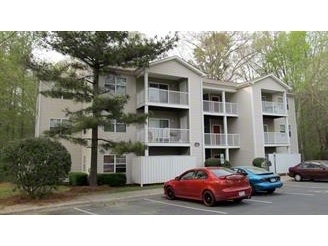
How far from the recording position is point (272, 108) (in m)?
27.8

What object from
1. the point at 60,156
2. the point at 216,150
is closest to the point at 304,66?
the point at 216,150

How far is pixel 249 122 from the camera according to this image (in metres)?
26.2

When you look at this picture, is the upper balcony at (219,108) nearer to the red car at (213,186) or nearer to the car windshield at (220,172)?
the red car at (213,186)

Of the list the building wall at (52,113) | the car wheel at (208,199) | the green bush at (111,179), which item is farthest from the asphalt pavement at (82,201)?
the building wall at (52,113)

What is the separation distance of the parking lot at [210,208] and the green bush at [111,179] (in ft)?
19.5

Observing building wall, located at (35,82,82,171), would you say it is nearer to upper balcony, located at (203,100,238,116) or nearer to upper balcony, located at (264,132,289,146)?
upper balcony, located at (203,100,238,116)

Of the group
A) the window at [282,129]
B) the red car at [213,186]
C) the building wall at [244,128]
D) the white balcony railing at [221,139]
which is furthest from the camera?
the window at [282,129]

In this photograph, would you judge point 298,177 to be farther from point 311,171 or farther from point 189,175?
point 189,175

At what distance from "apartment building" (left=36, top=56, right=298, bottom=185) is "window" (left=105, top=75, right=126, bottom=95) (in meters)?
0.07

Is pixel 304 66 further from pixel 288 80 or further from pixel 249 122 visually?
pixel 249 122

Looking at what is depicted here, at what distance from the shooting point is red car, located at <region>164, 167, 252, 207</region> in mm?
10938

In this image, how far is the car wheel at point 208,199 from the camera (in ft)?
36.3

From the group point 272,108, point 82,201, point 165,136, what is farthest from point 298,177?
point 82,201

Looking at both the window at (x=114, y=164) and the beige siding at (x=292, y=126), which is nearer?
the window at (x=114, y=164)
